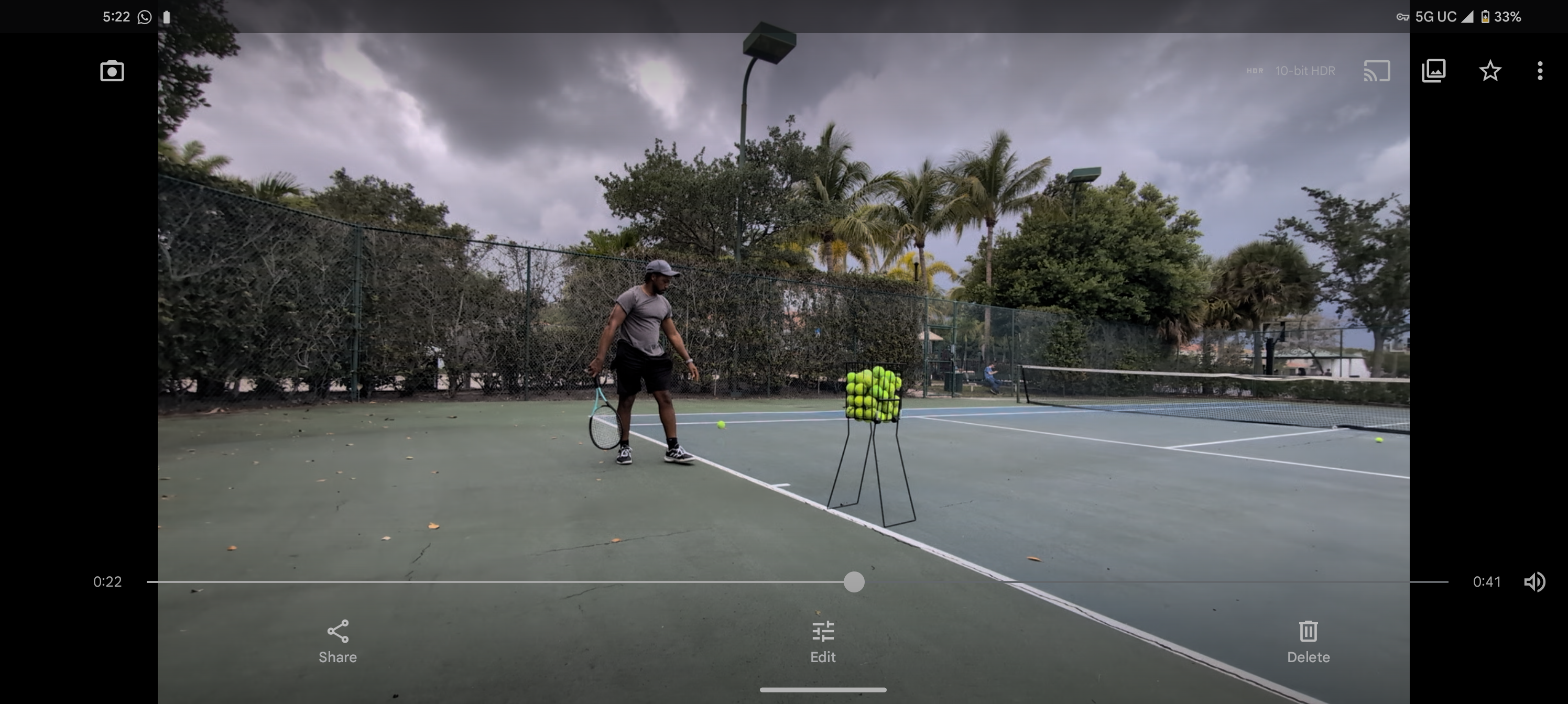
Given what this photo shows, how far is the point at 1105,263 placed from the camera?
1773 cm

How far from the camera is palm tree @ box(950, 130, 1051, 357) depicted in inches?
810

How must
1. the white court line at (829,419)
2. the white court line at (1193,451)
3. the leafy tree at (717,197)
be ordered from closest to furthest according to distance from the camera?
the white court line at (1193,451) < the white court line at (829,419) < the leafy tree at (717,197)

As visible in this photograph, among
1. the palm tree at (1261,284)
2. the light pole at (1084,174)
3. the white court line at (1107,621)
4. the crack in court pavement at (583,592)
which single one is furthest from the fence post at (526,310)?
the palm tree at (1261,284)

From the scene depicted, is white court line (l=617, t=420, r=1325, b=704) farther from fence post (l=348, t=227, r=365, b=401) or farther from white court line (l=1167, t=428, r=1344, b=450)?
fence post (l=348, t=227, r=365, b=401)

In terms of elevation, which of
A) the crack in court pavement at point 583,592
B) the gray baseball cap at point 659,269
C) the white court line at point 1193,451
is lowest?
the white court line at point 1193,451

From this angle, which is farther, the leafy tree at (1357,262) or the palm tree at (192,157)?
the leafy tree at (1357,262)

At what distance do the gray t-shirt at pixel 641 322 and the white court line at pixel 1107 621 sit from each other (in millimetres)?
2118

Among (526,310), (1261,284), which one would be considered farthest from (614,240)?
(1261,284)

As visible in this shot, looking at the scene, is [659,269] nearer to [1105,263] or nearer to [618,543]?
[618,543]

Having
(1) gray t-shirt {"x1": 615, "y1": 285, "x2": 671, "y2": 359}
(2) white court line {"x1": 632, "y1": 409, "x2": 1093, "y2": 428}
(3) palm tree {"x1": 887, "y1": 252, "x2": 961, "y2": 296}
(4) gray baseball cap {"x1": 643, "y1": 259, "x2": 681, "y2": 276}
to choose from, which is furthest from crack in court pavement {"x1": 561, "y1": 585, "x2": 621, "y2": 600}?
(3) palm tree {"x1": 887, "y1": 252, "x2": 961, "y2": 296}

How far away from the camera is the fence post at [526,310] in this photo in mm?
9523

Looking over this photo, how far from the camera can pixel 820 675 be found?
144cm

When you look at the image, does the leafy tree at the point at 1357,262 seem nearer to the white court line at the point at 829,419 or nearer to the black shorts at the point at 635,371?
the white court line at the point at 829,419
